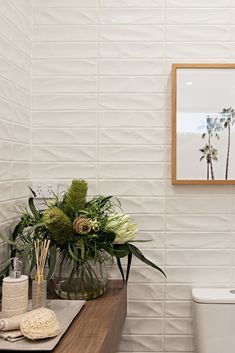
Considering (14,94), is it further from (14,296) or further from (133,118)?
(14,296)

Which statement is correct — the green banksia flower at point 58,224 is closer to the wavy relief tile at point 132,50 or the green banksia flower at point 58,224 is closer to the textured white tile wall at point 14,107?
the textured white tile wall at point 14,107

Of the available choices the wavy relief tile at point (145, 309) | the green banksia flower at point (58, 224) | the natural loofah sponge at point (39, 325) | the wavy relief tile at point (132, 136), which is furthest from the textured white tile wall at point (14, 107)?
the wavy relief tile at point (145, 309)

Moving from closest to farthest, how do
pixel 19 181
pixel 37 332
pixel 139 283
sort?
1. pixel 37 332
2. pixel 19 181
3. pixel 139 283

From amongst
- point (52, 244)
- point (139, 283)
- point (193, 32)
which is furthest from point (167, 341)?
point (193, 32)

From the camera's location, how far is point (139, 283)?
1.75 m

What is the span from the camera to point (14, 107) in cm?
158

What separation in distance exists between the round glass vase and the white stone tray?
53mm

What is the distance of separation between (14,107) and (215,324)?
111cm

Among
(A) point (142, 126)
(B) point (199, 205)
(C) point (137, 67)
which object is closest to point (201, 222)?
(B) point (199, 205)

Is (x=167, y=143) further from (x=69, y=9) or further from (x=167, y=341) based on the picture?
(x=167, y=341)

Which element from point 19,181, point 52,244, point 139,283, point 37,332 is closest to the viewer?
point 37,332

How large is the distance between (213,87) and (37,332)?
46.2 inches

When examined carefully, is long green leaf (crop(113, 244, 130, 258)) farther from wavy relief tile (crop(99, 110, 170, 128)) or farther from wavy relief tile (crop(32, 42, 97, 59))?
wavy relief tile (crop(32, 42, 97, 59))

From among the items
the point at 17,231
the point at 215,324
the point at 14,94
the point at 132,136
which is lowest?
the point at 215,324
